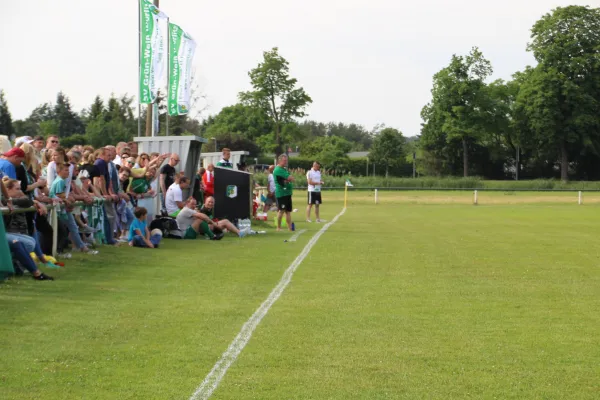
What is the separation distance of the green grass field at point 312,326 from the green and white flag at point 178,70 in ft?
39.0

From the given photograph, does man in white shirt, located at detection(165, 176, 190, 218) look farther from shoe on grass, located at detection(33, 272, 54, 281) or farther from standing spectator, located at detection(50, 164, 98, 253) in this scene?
shoe on grass, located at detection(33, 272, 54, 281)

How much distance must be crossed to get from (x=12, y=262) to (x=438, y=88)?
3440 inches

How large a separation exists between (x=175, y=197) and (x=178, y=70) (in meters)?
9.08

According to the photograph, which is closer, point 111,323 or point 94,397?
point 94,397

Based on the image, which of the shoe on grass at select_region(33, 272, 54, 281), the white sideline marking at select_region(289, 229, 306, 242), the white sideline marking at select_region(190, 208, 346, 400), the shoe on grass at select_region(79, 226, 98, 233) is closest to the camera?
the white sideline marking at select_region(190, 208, 346, 400)

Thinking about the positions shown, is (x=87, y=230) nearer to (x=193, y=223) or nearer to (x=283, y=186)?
(x=193, y=223)

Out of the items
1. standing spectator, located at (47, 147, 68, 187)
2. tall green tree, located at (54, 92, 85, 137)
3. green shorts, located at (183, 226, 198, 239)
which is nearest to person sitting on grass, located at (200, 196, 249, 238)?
green shorts, located at (183, 226, 198, 239)

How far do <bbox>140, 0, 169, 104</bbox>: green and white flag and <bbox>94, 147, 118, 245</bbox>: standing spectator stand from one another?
943cm

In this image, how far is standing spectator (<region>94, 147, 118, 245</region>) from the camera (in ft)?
53.4

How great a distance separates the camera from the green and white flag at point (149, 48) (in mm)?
25672

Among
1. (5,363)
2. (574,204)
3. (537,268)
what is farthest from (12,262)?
(574,204)

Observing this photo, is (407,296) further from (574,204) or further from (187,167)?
(574,204)

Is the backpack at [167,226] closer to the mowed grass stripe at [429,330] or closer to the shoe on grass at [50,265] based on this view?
the mowed grass stripe at [429,330]

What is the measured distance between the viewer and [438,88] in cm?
9569
